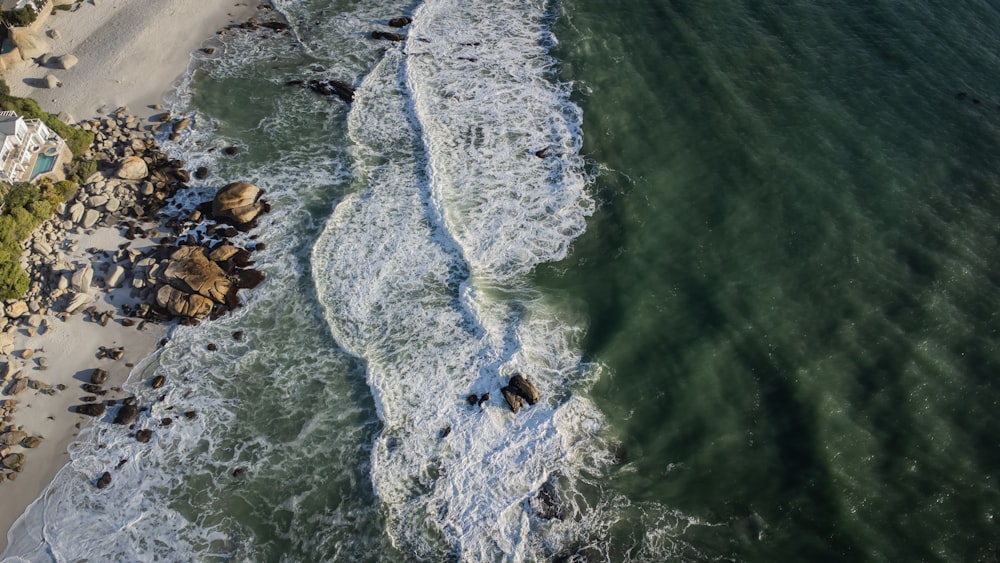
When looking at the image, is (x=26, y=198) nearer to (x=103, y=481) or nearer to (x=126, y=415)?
(x=126, y=415)

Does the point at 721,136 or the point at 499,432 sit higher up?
the point at 721,136

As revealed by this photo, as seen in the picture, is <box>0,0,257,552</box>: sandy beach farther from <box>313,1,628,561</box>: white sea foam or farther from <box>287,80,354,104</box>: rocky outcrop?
<box>313,1,628,561</box>: white sea foam

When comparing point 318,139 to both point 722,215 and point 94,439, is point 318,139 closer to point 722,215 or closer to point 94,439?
point 94,439

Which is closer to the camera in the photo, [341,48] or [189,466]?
[189,466]

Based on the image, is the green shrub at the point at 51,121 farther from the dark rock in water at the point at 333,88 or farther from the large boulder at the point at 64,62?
the dark rock in water at the point at 333,88

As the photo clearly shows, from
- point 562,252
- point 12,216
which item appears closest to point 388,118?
point 562,252

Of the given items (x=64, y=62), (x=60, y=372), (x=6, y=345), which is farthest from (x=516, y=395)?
(x=64, y=62)

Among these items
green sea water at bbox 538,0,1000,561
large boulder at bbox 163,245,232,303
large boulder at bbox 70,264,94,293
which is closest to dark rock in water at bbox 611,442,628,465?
green sea water at bbox 538,0,1000,561
